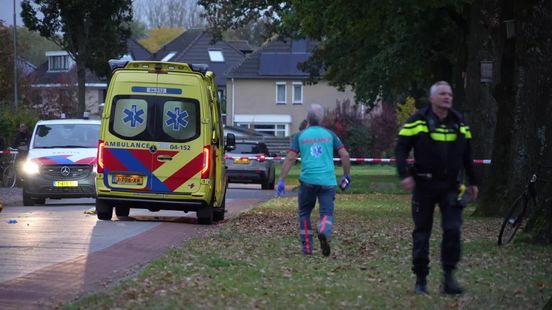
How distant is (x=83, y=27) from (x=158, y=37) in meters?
77.1

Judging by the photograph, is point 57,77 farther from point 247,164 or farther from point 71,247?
point 71,247

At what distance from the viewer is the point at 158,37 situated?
122m

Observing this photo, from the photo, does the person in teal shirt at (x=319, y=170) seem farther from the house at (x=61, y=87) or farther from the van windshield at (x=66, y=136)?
the house at (x=61, y=87)

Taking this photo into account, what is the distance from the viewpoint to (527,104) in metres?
19.3

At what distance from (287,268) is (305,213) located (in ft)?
5.70

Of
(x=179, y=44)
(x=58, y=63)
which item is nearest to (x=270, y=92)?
(x=179, y=44)

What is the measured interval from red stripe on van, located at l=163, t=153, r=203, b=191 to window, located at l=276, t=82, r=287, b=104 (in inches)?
2663

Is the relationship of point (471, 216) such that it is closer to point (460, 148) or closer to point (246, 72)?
point (460, 148)

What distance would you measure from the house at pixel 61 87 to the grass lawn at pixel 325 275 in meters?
40.2

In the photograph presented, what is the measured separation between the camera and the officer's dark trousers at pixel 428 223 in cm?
1070

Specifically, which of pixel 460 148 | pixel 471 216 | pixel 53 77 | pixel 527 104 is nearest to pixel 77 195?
pixel 471 216

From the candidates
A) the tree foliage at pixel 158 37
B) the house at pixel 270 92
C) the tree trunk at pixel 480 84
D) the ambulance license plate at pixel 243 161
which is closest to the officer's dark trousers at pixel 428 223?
the tree trunk at pixel 480 84

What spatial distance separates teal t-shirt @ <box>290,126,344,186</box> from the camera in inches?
558

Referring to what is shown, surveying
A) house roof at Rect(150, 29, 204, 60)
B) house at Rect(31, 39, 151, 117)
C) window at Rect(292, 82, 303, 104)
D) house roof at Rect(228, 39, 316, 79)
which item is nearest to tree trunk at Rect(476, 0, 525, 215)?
house at Rect(31, 39, 151, 117)
